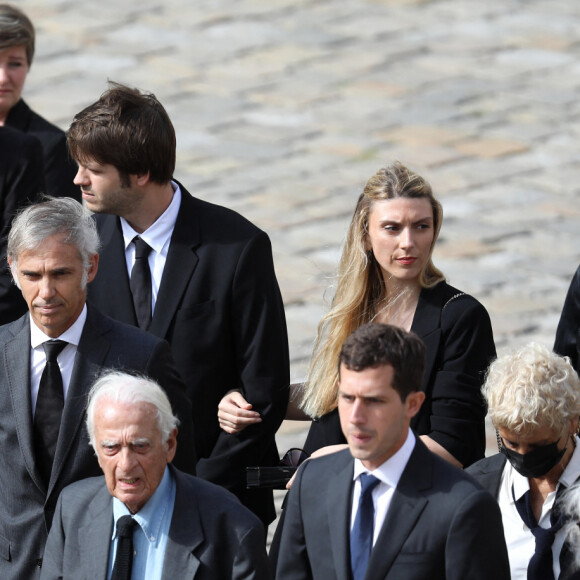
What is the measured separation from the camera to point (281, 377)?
16.4 ft

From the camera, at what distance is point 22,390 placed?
4.48 m

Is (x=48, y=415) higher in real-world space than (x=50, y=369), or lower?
lower

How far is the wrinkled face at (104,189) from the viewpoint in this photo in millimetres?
4961

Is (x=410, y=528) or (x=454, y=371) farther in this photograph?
(x=454, y=371)

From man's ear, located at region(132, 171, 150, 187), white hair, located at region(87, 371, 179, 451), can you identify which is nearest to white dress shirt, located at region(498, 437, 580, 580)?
white hair, located at region(87, 371, 179, 451)

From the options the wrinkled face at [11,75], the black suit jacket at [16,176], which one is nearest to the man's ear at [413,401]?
the black suit jacket at [16,176]

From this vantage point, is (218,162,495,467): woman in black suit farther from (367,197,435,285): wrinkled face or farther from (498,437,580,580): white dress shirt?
(498,437,580,580): white dress shirt

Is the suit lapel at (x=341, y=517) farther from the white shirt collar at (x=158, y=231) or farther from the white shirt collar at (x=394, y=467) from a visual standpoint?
the white shirt collar at (x=158, y=231)

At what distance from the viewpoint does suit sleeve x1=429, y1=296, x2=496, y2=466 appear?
185 inches

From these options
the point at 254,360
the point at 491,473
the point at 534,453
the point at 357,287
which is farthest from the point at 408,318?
the point at 534,453

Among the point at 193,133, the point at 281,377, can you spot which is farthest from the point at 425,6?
the point at 281,377

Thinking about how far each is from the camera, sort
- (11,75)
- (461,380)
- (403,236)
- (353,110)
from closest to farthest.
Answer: (461,380) → (403,236) → (11,75) → (353,110)

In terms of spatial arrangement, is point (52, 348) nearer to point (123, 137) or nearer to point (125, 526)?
point (125, 526)

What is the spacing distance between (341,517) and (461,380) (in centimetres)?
89
